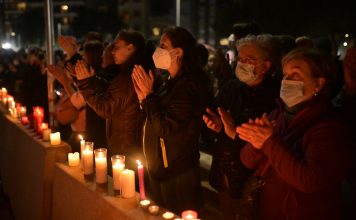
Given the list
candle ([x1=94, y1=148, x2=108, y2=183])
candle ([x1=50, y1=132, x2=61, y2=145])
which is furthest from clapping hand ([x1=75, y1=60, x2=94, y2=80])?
candle ([x1=94, y1=148, x2=108, y2=183])

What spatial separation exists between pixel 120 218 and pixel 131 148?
1362 mm

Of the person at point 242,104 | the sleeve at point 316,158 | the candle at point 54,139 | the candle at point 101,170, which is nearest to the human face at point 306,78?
the sleeve at point 316,158

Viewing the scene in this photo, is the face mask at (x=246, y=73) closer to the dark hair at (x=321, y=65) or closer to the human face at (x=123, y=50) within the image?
the dark hair at (x=321, y=65)

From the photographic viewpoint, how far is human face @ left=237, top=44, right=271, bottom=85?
3.32 meters

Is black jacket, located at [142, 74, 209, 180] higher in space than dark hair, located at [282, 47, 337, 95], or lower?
lower

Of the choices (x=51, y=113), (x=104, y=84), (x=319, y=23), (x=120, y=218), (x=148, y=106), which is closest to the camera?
(x=120, y=218)

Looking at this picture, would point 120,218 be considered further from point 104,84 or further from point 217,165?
point 104,84

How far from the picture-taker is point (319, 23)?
22.3 metres

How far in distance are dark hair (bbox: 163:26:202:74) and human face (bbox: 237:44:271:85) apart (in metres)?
0.43

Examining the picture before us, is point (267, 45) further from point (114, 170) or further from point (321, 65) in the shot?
point (114, 170)

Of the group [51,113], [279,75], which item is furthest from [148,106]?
[51,113]

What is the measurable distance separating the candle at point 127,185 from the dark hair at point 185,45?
110 cm

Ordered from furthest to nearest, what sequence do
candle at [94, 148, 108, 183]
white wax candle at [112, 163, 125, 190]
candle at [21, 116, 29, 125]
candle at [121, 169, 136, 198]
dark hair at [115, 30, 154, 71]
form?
1. candle at [21, 116, 29, 125]
2. dark hair at [115, 30, 154, 71]
3. candle at [94, 148, 108, 183]
4. white wax candle at [112, 163, 125, 190]
5. candle at [121, 169, 136, 198]

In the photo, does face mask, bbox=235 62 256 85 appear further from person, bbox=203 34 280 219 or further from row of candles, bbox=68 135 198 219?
row of candles, bbox=68 135 198 219
